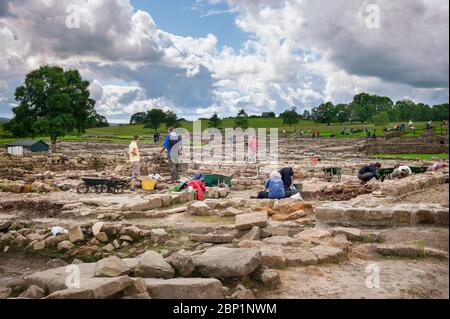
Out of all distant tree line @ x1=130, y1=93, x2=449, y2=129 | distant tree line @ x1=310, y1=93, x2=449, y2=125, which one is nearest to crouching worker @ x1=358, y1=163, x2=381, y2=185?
distant tree line @ x1=130, y1=93, x2=449, y2=129

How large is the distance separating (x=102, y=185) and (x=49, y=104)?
29509 mm

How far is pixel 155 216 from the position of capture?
9906 mm

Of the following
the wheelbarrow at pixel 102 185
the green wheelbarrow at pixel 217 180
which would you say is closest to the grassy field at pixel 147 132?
the green wheelbarrow at pixel 217 180


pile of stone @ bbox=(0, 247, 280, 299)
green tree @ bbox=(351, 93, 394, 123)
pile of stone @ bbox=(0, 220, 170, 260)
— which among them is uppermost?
green tree @ bbox=(351, 93, 394, 123)

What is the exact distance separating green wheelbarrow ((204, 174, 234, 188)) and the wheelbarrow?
298 centimetres

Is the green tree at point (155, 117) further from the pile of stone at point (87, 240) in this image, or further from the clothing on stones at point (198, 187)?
the pile of stone at point (87, 240)

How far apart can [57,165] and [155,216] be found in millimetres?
16052

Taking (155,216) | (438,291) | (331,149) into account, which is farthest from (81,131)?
(438,291)

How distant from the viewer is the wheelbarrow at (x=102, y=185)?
14.3m

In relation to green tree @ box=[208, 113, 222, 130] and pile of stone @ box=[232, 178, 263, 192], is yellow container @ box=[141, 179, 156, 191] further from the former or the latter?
green tree @ box=[208, 113, 222, 130]

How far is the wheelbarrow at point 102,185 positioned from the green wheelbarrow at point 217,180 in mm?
2983

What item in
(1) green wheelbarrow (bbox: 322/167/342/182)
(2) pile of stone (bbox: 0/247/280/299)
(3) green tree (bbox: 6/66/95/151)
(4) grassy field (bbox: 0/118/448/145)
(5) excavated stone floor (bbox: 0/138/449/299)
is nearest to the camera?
(2) pile of stone (bbox: 0/247/280/299)

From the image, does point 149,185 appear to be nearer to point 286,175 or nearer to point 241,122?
point 286,175

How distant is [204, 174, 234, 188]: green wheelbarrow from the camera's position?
607 inches
